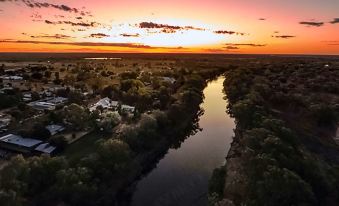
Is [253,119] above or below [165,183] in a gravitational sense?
above

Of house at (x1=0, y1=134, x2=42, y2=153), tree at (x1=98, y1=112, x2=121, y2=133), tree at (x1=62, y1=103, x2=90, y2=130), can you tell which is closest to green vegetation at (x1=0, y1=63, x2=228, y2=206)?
tree at (x1=98, y1=112, x2=121, y2=133)

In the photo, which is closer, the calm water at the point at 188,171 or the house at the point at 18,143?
the calm water at the point at 188,171

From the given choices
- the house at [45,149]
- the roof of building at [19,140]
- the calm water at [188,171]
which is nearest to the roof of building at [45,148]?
the house at [45,149]

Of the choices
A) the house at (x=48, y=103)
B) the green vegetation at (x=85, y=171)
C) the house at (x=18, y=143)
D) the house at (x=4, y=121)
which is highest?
the green vegetation at (x=85, y=171)

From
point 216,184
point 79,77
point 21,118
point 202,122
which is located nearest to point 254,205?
point 216,184

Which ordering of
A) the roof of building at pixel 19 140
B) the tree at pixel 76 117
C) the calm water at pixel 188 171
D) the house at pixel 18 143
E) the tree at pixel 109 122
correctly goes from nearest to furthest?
the calm water at pixel 188 171, the house at pixel 18 143, the roof of building at pixel 19 140, the tree at pixel 109 122, the tree at pixel 76 117

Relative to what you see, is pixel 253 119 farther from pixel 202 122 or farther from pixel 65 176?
pixel 65 176

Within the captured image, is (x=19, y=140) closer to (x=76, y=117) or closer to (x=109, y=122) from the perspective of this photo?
(x=76, y=117)

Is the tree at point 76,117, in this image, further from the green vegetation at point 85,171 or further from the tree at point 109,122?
the green vegetation at point 85,171
